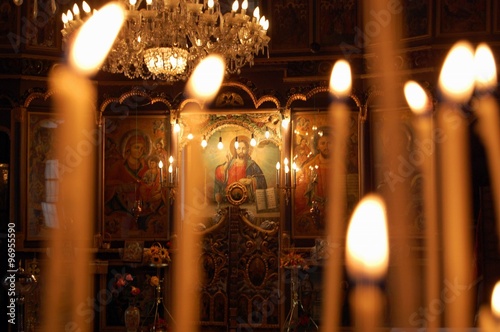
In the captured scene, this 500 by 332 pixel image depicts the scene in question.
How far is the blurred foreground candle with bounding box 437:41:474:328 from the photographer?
11.2 metres

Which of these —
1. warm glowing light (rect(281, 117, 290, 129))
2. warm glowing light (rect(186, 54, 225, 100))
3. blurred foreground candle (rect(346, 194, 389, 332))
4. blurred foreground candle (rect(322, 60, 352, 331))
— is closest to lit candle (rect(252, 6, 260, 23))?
warm glowing light (rect(186, 54, 225, 100))

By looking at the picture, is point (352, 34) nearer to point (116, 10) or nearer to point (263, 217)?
point (263, 217)

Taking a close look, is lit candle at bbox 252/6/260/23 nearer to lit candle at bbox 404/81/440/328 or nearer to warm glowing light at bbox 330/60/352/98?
warm glowing light at bbox 330/60/352/98

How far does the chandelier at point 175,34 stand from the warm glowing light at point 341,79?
11.2 ft

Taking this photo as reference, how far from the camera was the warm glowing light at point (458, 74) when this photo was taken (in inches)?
431

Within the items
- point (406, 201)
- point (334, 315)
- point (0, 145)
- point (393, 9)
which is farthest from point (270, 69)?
point (0, 145)

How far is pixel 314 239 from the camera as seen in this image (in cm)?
1187

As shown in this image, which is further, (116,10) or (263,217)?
(263,217)

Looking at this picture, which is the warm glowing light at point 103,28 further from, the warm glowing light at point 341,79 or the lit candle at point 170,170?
the warm glowing light at point 341,79

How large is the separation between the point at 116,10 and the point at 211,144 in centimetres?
582

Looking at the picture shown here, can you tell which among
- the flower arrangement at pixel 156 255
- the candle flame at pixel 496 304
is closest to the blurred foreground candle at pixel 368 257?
the candle flame at pixel 496 304

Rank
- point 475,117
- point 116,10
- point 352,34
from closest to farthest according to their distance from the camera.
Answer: point 116,10, point 475,117, point 352,34

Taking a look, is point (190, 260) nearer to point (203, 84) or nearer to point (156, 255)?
point (156, 255)

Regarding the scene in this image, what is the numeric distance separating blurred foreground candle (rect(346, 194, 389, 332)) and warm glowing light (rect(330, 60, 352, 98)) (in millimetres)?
8621
